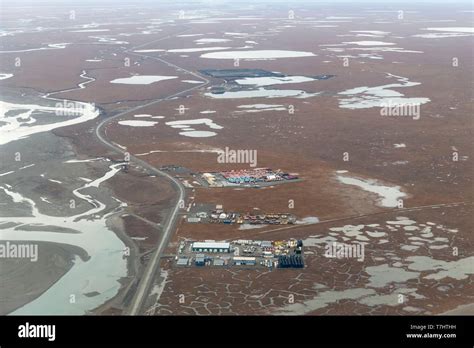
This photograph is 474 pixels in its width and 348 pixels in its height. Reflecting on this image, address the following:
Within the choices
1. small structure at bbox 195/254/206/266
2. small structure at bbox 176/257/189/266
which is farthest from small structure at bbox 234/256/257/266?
small structure at bbox 176/257/189/266

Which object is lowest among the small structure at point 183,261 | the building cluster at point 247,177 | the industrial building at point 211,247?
the small structure at point 183,261

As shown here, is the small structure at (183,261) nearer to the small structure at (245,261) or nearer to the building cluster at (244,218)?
the small structure at (245,261)

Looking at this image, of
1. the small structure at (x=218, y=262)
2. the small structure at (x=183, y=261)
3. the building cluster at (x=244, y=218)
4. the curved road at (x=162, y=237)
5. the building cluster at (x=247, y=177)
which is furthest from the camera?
the building cluster at (x=247, y=177)

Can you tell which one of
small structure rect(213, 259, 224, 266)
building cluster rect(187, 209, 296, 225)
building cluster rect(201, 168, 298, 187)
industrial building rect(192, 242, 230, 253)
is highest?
building cluster rect(201, 168, 298, 187)

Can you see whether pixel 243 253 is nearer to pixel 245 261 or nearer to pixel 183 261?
pixel 245 261

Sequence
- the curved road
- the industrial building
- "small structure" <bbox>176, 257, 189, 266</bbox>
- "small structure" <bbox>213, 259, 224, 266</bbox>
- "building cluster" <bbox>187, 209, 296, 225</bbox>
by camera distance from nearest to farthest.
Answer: the curved road → "small structure" <bbox>176, 257, 189, 266</bbox> → "small structure" <bbox>213, 259, 224, 266</bbox> → the industrial building → "building cluster" <bbox>187, 209, 296, 225</bbox>

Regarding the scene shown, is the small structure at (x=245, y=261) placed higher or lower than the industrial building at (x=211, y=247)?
lower

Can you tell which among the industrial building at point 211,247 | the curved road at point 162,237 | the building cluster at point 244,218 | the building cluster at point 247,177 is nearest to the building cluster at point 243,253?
the industrial building at point 211,247

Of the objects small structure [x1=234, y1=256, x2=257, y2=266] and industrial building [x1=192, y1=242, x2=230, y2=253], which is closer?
small structure [x1=234, y1=256, x2=257, y2=266]

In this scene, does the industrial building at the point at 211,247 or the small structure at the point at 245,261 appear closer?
the small structure at the point at 245,261

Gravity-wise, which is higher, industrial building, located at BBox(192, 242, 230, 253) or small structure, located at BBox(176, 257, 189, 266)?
industrial building, located at BBox(192, 242, 230, 253)

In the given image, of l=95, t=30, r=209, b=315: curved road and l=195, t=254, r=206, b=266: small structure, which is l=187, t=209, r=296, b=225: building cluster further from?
l=195, t=254, r=206, b=266: small structure
